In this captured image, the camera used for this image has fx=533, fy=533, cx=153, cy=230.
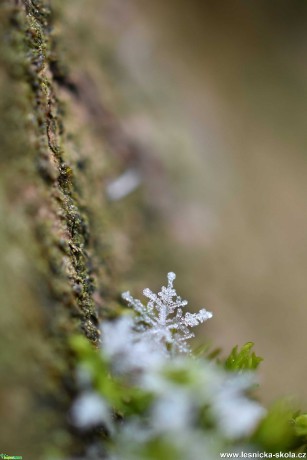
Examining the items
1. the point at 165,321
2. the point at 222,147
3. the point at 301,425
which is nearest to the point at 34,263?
the point at 165,321

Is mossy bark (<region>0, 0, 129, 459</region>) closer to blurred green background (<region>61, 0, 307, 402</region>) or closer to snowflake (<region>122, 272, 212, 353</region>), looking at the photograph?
snowflake (<region>122, 272, 212, 353</region>)

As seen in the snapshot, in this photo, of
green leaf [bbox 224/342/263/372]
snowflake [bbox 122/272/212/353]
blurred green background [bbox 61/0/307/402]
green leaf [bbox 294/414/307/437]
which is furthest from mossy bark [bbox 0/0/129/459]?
blurred green background [bbox 61/0/307/402]

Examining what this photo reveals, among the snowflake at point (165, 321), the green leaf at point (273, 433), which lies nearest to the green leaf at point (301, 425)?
the green leaf at point (273, 433)

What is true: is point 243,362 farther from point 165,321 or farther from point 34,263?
point 34,263

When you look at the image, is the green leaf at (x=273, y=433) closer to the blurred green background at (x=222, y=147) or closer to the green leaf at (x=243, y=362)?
the green leaf at (x=243, y=362)

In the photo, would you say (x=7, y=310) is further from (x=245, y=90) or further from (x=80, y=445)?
(x=245, y=90)

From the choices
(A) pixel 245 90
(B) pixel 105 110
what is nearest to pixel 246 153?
(A) pixel 245 90
